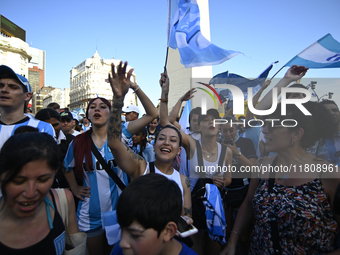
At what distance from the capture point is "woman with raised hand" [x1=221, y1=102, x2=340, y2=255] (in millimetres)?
1559

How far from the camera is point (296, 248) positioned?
5.32 feet

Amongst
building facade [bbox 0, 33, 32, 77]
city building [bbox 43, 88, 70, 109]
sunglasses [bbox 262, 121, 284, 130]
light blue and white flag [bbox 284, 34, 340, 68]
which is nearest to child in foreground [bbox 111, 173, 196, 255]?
sunglasses [bbox 262, 121, 284, 130]

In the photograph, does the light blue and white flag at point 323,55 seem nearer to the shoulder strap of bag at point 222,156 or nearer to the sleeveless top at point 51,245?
the shoulder strap of bag at point 222,156

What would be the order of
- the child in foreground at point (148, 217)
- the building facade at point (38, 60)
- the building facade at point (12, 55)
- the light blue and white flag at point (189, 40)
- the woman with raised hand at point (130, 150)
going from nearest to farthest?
the child in foreground at point (148, 217)
the woman with raised hand at point (130, 150)
the light blue and white flag at point (189, 40)
the building facade at point (12, 55)
the building facade at point (38, 60)

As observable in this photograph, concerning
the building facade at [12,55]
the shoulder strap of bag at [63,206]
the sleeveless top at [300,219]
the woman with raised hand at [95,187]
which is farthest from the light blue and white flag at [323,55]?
the building facade at [12,55]

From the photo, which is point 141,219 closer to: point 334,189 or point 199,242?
point 334,189

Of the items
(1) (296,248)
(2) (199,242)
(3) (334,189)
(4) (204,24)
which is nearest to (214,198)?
(2) (199,242)

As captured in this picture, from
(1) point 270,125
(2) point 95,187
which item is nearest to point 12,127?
(2) point 95,187

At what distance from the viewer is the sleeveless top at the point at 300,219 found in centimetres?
155

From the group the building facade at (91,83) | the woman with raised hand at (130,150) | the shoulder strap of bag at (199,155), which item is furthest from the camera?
the building facade at (91,83)

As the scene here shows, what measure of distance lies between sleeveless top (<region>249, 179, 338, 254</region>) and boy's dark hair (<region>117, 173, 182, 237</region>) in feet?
2.89

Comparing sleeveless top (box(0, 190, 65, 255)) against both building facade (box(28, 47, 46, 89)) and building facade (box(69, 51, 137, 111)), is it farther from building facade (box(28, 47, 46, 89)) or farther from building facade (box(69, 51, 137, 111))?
building facade (box(28, 47, 46, 89))

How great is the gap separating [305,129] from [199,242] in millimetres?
1715

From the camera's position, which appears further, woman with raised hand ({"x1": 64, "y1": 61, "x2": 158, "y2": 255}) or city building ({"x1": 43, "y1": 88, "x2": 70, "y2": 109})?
city building ({"x1": 43, "y1": 88, "x2": 70, "y2": 109})
